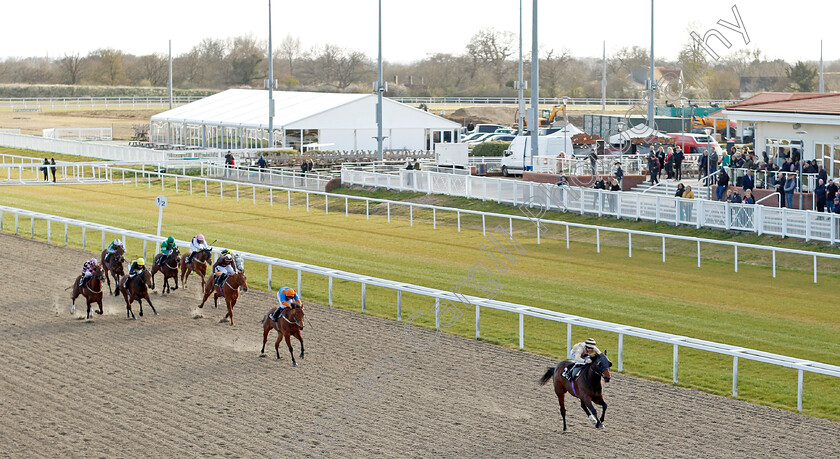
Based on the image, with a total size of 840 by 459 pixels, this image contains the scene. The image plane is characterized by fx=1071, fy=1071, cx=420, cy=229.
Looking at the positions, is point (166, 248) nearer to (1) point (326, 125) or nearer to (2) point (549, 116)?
(1) point (326, 125)

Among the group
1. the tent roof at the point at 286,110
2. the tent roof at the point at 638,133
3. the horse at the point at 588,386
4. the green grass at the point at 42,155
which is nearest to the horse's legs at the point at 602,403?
the horse at the point at 588,386

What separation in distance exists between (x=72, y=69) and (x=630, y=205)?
8248 centimetres

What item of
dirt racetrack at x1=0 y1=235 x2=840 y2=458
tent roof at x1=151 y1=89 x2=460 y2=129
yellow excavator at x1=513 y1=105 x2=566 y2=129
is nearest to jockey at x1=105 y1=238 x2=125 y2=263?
dirt racetrack at x1=0 y1=235 x2=840 y2=458

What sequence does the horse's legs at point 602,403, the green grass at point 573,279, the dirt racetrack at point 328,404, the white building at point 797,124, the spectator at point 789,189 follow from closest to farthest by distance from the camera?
1. the dirt racetrack at point 328,404
2. the horse's legs at point 602,403
3. the green grass at point 573,279
4. the spectator at point 789,189
5. the white building at point 797,124

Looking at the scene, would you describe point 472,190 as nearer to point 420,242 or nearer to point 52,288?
point 420,242

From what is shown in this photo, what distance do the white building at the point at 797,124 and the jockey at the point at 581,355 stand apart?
16.5 meters

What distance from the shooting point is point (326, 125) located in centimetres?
4588

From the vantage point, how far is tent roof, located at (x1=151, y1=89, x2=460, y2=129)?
4616 cm

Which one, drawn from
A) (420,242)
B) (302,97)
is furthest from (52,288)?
(302,97)

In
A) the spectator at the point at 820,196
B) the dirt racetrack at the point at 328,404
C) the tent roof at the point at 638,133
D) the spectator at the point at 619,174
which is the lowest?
the dirt racetrack at the point at 328,404

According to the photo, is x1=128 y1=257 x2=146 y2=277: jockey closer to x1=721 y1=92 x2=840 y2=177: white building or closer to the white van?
x1=721 y1=92 x2=840 y2=177: white building

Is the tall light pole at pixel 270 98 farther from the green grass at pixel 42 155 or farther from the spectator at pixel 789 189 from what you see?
the spectator at pixel 789 189

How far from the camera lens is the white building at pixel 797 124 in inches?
957

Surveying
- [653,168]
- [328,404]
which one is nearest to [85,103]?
[653,168]
